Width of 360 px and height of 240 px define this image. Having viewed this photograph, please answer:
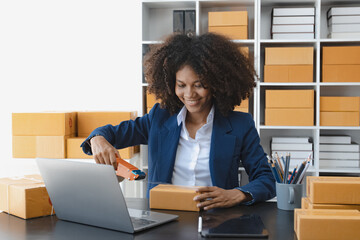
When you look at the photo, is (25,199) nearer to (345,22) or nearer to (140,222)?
(140,222)

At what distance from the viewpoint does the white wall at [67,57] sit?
3.53 metres

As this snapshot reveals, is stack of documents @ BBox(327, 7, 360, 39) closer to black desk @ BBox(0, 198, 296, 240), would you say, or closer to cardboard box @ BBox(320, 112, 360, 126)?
cardboard box @ BBox(320, 112, 360, 126)

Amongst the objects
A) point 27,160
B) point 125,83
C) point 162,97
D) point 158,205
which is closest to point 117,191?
point 158,205

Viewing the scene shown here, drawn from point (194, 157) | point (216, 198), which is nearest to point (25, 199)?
point (216, 198)

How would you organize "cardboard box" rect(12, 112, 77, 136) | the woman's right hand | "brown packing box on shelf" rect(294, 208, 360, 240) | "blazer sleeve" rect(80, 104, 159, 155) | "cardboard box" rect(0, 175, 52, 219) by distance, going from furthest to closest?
"cardboard box" rect(12, 112, 77, 136) → "blazer sleeve" rect(80, 104, 159, 155) → the woman's right hand → "cardboard box" rect(0, 175, 52, 219) → "brown packing box on shelf" rect(294, 208, 360, 240)

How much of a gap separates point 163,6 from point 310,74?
1.27 m

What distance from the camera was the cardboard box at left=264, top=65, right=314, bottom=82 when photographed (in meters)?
3.15

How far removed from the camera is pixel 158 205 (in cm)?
140

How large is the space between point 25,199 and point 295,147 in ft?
7.70

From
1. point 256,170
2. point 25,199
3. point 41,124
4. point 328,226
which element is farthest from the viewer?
point 41,124

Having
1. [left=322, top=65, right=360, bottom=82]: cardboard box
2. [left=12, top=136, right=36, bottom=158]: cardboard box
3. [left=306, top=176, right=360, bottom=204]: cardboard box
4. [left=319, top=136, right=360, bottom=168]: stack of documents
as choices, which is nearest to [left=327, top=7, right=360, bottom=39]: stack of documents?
[left=322, top=65, right=360, bottom=82]: cardboard box

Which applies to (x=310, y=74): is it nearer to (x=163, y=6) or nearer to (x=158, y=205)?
(x=163, y=6)

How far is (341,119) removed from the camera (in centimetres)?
313

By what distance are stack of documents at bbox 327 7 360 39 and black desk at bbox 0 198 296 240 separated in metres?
2.16
